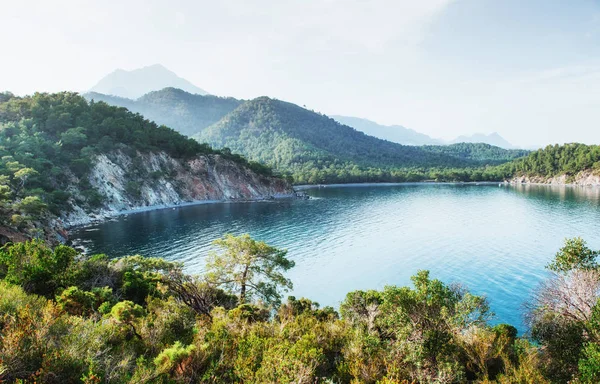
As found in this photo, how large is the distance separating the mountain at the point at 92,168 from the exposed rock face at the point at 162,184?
27 cm

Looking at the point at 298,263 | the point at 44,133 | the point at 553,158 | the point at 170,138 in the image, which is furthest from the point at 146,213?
the point at 553,158

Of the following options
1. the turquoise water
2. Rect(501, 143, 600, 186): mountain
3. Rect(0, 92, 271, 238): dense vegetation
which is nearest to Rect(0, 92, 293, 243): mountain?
Rect(0, 92, 271, 238): dense vegetation

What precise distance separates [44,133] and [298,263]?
75.5m

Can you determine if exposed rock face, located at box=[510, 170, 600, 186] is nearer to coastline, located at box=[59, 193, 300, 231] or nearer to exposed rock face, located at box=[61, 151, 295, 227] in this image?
coastline, located at box=[59, 193, 300, 231]

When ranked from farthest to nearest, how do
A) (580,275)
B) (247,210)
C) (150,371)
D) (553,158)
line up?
1. (553,158)
2. (247,210)
3. (580,275)
4. (150,371)

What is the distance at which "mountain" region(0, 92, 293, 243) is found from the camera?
5497 cm

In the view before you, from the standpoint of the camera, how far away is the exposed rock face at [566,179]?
450 feet

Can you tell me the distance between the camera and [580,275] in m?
15.2

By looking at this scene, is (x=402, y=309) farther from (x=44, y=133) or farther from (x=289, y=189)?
(x=289, y=189)

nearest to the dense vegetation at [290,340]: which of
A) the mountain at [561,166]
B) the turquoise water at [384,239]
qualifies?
the turquoise water at [384,239]

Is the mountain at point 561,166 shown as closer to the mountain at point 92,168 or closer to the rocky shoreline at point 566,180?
the rocky shoreline at point 566,180

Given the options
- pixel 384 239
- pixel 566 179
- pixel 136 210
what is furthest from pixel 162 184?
pixel 566 179

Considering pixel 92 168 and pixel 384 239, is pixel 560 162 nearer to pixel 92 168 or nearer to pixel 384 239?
pixel 384 239

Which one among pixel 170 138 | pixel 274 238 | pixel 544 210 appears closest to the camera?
pixel 274 238
